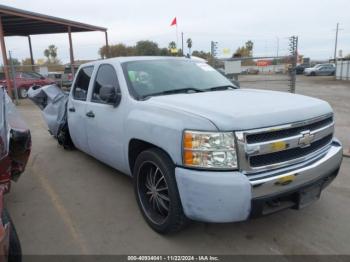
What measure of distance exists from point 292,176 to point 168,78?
1915mm

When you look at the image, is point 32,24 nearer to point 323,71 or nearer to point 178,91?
point 178,91

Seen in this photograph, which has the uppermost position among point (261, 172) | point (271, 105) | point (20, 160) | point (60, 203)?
point (271, 105)

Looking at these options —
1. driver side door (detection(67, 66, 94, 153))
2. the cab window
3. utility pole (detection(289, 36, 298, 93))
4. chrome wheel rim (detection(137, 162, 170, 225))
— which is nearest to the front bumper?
chrome wheel rim (detection(137, 162, 170, 225))

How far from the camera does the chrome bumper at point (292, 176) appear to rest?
2.50 meters

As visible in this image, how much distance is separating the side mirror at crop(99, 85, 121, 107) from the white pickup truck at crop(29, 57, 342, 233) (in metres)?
0.01

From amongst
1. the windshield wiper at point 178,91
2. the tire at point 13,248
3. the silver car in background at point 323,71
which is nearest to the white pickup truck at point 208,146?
the windshield wiper at point 178,91

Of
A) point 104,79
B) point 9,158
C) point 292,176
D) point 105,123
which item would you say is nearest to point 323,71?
point 104,79

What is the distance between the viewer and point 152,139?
117 inches

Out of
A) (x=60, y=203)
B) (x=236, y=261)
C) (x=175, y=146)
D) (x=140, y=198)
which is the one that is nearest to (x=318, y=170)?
(x=236, y=261)

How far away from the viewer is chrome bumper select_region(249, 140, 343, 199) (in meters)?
2.50

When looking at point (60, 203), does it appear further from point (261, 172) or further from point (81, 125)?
point (261, 172)

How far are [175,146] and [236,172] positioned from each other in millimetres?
552

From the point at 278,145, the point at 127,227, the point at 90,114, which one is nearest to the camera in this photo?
the point at 278,145

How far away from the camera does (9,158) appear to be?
3176 mm
